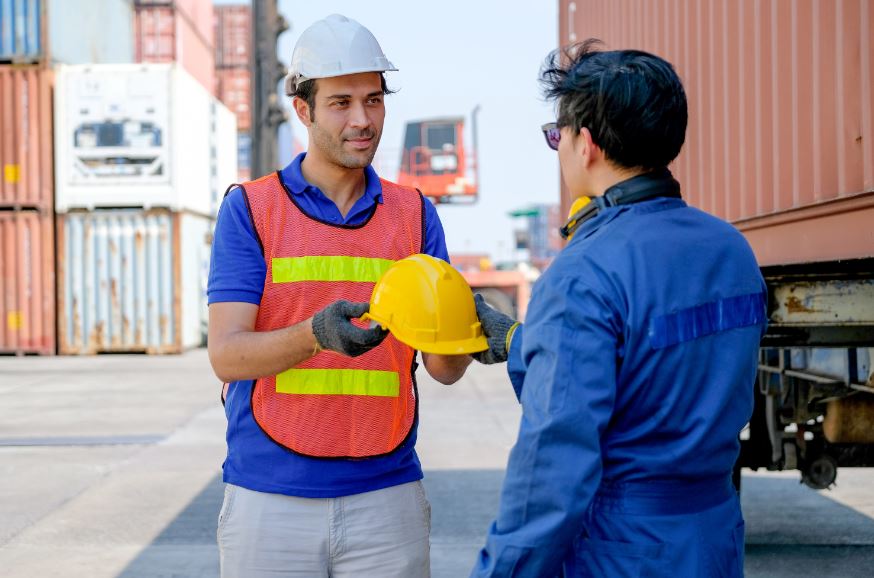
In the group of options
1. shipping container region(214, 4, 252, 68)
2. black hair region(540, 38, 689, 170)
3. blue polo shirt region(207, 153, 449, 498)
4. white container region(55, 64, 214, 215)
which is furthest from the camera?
shipping container region(214, 4, 252, 68)

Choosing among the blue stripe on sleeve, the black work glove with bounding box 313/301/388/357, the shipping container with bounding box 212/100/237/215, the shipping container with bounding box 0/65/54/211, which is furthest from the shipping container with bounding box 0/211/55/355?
the blue stripe on sleeve

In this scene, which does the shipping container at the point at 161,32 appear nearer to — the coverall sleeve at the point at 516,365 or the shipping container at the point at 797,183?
the shipping container at the point at 797,183

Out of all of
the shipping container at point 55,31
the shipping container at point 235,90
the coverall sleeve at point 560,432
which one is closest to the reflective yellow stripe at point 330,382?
the coverall sleeve at point 560,432

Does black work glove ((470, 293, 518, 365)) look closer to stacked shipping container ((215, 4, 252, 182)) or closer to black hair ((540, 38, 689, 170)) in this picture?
black hair ((540, 38, 689, 170))

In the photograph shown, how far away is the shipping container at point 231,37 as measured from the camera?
39.4 meters

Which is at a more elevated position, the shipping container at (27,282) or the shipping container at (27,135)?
the shipping container at (27,135)

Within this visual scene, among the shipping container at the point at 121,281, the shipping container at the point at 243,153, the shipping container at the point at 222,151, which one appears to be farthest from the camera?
the shipping container at the point at 243,153

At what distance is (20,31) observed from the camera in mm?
19250

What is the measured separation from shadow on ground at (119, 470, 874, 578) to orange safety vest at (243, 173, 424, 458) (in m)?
3.24

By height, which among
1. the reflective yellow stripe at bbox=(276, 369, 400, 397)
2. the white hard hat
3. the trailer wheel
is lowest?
the trailer wheel

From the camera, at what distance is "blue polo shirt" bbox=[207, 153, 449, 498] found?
236 centimetres

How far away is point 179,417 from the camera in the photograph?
11.3 metres

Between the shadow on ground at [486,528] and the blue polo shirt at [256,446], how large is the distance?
10.6ft

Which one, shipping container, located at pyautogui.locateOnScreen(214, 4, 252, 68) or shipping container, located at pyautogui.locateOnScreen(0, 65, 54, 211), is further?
shipping container, located at pyautogui.locateOnScreen(214, 4, 252, 68)
